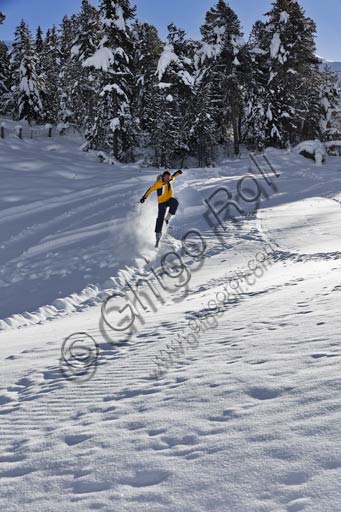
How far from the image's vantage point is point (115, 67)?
98.4 ft

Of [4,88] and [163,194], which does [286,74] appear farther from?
[4,88]

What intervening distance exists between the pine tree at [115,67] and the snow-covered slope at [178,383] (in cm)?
2048

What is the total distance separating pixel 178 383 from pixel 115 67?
29.9 meters

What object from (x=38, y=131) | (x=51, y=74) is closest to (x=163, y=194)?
(x=38, y=131)

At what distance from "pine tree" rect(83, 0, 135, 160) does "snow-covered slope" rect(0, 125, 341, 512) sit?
20.5 meters

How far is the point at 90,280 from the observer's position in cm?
929

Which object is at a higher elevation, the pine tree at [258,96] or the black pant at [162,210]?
the pine tree at [258,96]

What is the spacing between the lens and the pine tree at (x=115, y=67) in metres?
28.8

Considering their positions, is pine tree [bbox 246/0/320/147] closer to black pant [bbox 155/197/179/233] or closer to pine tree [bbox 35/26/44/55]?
black pant [bbox 155/197/179/233]

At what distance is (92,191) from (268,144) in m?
21.6

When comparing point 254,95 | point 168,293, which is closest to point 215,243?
point 168,293

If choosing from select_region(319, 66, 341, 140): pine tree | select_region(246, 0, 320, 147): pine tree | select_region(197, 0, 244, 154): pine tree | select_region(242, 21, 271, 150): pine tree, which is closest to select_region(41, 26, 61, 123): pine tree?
select_region(197, 0, 244, 154): pine tree
